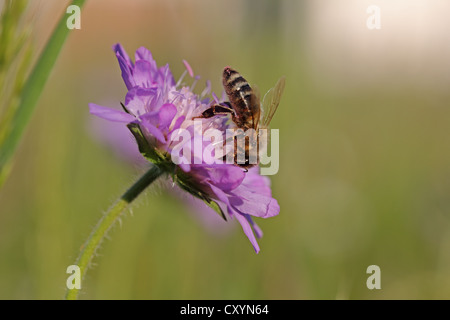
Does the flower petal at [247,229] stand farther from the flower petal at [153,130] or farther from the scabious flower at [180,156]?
the flower petal at [153,130]

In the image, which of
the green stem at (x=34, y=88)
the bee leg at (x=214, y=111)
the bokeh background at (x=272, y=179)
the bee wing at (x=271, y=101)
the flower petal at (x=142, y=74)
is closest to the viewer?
the green stem at (x=34, y=88)

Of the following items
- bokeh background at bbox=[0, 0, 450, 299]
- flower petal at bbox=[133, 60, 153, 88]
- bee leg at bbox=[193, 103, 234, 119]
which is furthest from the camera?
bokeh background at bbox=[0, 0, 450, 299]

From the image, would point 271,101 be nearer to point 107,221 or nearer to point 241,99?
point 241,99

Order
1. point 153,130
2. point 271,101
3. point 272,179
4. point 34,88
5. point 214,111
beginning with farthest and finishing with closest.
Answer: point 272,179 < point 271,101 < point 214,111 < point 153,130 < point 34,88

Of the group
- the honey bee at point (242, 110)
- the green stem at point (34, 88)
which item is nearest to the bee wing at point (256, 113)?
the honey bee at point (242, 110)

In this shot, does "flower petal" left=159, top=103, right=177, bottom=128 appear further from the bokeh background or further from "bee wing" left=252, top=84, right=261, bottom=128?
"bee wing" left=252, top=84, right=261, bottom=128

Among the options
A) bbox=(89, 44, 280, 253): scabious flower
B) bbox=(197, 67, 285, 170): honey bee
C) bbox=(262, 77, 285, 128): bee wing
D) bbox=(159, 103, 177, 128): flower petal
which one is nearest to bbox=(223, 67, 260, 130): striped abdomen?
bbox=(197, 67, 285, 170): honey bee

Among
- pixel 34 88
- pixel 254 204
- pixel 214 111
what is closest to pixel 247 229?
pixel 254 204
